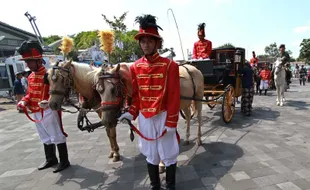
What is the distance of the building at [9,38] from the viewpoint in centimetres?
2000

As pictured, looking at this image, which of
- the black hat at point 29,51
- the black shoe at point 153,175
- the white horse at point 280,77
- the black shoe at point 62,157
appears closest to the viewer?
the black shoe at point 153,175

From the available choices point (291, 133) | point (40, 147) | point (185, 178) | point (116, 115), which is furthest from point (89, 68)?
point (291, 133)

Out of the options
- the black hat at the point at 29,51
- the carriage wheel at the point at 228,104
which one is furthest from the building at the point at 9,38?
the carriage wheel at the point at 228,104

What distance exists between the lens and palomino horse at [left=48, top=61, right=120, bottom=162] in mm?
3248

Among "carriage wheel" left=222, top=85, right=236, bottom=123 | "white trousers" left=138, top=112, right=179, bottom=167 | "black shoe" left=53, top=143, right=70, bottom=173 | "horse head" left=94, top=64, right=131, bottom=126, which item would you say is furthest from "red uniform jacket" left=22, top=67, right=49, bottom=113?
"carriage wheel" left=222, top=85, right=236, bottom=123

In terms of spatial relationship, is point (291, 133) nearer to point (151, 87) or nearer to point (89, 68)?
point (151, 87)

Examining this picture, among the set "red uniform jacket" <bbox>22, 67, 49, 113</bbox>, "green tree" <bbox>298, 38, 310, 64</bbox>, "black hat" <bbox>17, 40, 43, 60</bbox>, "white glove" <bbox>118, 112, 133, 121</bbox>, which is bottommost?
"white glove" <bbox>118, 112, 133, 121</bbox>

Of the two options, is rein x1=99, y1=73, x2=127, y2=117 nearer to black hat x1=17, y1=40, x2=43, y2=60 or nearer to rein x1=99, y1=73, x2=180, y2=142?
rein x1=99, y1=73, x2=180, y2=142

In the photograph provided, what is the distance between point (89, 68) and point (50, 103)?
85cm

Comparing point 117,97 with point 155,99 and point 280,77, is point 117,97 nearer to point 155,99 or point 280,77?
point 155,99

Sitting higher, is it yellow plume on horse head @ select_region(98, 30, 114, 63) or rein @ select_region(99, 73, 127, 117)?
yellow plume on horse head @ select_region(98, 30, 114, 63)

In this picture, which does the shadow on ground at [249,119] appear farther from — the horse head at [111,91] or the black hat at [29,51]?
the black hat at [29,51]

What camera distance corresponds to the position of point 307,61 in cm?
3441

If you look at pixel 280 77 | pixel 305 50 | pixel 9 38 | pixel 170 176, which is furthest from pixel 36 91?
pixel 305 50
